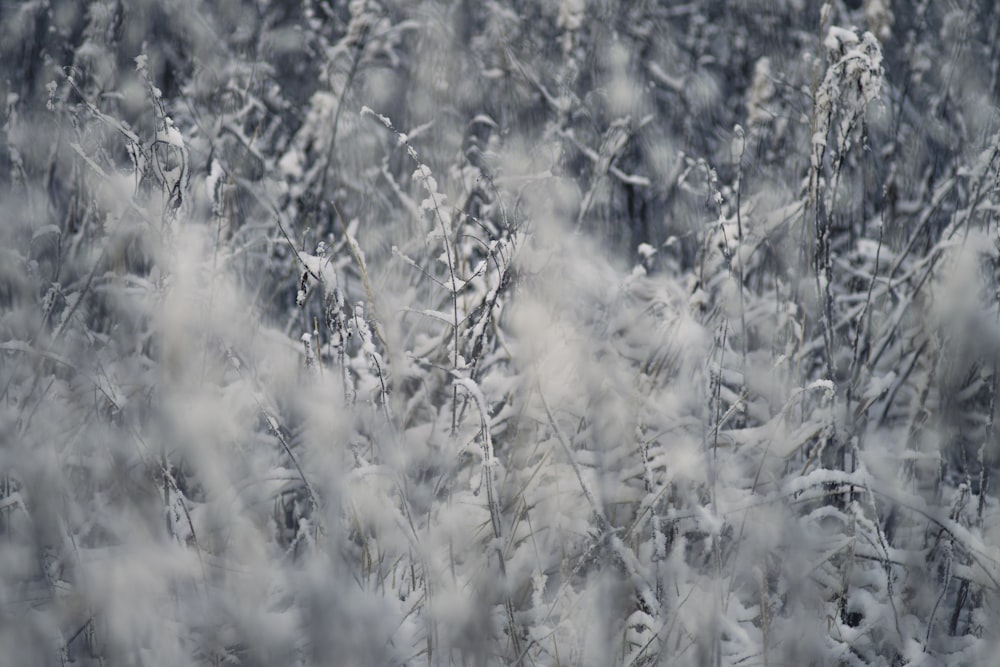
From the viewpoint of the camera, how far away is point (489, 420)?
1001mm

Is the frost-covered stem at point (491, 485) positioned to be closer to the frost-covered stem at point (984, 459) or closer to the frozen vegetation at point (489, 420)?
the frozen vegetation at point (489, 420)

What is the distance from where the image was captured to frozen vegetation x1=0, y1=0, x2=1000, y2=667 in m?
1.06

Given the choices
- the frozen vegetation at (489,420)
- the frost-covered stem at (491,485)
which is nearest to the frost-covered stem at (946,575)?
the frozen vegetation at (489,420)

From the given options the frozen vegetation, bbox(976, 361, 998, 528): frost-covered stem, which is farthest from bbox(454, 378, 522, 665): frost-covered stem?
bbox(976, 361, 998, 528): frost-covered stem

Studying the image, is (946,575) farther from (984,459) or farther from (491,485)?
(491,485)

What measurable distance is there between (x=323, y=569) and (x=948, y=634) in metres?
0.94

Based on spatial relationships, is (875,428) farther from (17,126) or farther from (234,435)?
(17,126)

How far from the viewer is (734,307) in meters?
1.48

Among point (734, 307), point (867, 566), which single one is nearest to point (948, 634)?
point (867, 566)

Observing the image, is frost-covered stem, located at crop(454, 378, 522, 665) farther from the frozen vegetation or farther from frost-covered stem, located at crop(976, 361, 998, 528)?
frost-covered stem, located at crop(976, 361, 998, 528)

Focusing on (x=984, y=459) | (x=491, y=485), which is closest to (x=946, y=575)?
(x=984, y=459)

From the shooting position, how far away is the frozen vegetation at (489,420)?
1.06 metres

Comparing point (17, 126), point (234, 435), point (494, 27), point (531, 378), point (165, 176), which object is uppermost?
point (494, 27)

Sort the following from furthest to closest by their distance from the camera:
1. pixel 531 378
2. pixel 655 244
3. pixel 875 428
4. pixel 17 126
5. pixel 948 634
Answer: pixel 655 244 → pixel 17 126 → pixel 875 428 → pixel 531 378 → pixel 948 634
